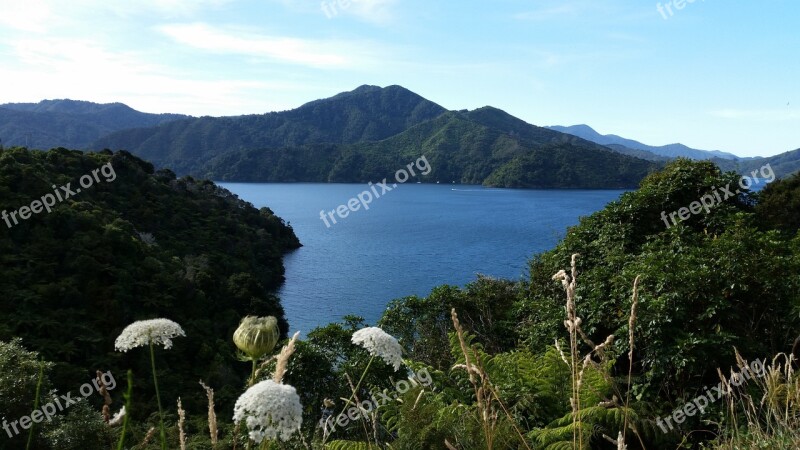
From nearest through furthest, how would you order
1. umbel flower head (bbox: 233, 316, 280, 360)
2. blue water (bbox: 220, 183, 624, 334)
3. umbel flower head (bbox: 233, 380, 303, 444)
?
umbel flower head (bbox: 233, 380, 303, 444) < umbel flower head (bbox: 233, 316, 280, 360) < blue water (bbox: 220, 183, 624, 334)

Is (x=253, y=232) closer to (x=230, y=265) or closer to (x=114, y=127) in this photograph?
(x=230, y=265)

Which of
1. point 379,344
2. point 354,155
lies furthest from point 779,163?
point 379,344

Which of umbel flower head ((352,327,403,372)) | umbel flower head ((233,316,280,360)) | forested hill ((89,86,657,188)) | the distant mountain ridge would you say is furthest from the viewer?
the distant mountain ridge

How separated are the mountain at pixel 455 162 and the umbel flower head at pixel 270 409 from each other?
126760 millimetres

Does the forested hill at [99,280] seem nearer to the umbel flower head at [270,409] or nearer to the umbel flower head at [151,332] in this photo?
the umbel flower head at [151,332]

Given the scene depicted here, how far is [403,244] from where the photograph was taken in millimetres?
57031

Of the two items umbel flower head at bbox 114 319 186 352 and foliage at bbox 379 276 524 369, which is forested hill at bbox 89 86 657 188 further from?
umbel flower head at bbox 114 319 186 352

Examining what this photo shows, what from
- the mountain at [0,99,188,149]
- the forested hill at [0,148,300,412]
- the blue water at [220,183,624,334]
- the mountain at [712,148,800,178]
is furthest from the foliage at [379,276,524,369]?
the mountain at [712,148,800,178]

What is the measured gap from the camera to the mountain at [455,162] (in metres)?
125

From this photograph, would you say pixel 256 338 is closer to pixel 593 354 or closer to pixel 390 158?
pixel 593 354

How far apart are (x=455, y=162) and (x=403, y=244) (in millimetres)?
98194

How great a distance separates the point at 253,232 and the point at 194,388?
1191 inches

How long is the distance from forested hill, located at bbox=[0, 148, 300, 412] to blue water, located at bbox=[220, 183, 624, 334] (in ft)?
22.0

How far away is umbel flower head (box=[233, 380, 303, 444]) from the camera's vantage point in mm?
1511
